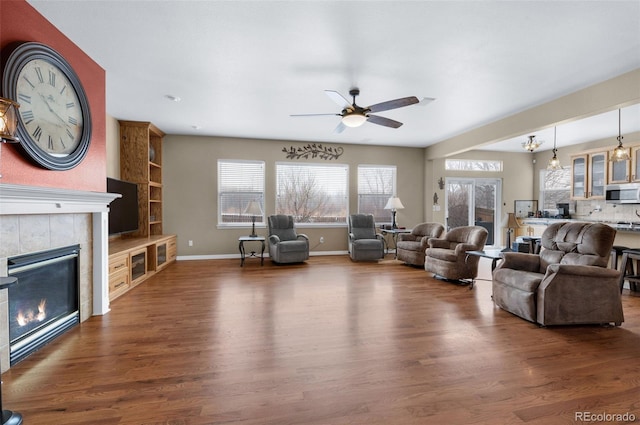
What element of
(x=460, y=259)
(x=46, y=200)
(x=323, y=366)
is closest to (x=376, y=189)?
(x=460, y=259)

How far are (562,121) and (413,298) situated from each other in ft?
10.3

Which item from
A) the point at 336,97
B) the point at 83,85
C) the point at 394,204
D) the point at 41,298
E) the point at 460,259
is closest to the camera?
the point at 41,298

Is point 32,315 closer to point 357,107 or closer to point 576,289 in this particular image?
point 357,107

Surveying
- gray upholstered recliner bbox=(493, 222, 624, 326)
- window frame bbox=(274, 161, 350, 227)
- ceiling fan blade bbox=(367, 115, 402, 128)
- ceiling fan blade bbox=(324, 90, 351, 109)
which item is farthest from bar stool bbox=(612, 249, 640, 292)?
window frame bbox=(274, 161, 350, 227)

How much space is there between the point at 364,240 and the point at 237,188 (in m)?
3.01

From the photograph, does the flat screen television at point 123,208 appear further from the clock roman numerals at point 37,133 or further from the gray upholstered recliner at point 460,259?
the gray upholstered recliner at point 460,259

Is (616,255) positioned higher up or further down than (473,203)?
further down

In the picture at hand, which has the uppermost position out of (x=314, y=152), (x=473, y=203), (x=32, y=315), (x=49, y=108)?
(x=314, y=152)

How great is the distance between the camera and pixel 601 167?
6438 millimetres

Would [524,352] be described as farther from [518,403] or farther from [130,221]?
[130,221]

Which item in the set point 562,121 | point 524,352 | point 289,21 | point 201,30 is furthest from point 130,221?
point 562,121

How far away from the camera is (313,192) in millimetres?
7160

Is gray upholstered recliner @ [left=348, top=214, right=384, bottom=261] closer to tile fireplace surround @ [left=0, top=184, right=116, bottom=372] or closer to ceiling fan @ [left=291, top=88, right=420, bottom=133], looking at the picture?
ceiling fan @ [left=291, top=88, right=420, bottom=133]

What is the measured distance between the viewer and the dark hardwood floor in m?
1.75
